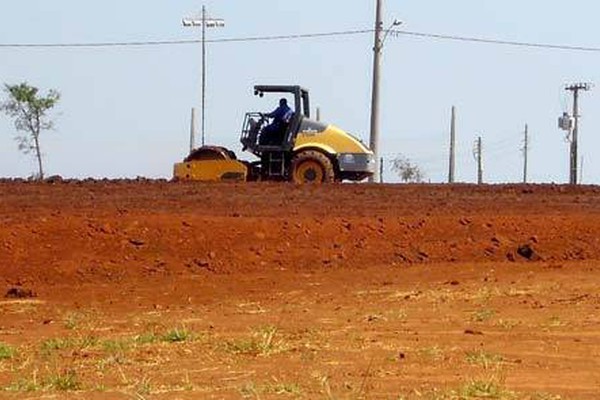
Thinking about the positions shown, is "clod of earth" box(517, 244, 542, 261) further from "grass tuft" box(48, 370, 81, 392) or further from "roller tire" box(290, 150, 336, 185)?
"grass tuft" box(48, 370, 81, 392)

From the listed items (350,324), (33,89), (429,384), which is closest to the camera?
(429,384)

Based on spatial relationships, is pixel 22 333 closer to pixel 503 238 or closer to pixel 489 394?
pixel 489 394

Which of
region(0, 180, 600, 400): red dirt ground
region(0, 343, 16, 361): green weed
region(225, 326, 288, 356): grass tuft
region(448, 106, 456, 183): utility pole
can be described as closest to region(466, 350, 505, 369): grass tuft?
region(0, 180, 600, 400): red dirt ground

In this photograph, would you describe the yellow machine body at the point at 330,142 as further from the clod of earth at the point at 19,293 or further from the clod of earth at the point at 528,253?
the clod of earth at the point at 19,293

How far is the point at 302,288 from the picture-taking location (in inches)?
667

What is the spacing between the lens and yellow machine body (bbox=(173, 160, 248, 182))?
90.8ft

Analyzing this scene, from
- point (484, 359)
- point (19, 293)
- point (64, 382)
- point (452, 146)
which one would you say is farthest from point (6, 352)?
point (452, 146)

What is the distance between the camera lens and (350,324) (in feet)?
43.9

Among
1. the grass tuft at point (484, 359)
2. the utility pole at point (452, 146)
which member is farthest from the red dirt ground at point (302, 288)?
the utility pole at point (452, 146)

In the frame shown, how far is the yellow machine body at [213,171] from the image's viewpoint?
90.8ft

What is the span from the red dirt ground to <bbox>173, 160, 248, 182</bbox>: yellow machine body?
115 inches

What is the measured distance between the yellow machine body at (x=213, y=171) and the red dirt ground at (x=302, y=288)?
2931mm

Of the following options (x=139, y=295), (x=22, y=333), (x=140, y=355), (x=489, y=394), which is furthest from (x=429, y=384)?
(x=139, y=295)

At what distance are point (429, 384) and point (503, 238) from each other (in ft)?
34.1
